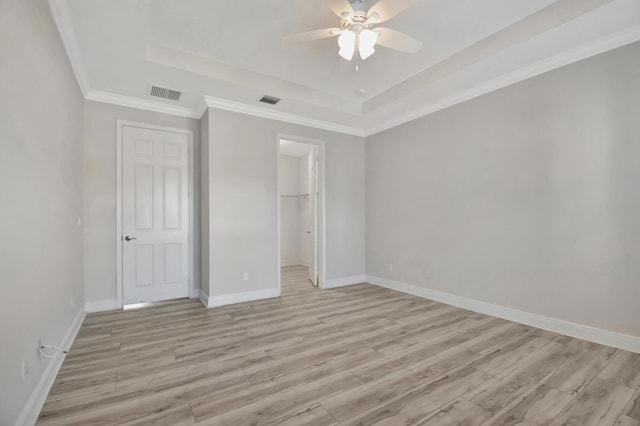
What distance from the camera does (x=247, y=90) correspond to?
12.1 feet

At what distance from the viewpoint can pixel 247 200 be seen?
4285 millimetres

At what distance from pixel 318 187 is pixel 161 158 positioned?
2.45 metres

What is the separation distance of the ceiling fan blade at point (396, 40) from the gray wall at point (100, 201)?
349 cm

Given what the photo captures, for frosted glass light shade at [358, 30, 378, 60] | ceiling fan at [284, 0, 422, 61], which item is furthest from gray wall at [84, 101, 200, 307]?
frosted glass light shade at [358, 30, 378, 60]

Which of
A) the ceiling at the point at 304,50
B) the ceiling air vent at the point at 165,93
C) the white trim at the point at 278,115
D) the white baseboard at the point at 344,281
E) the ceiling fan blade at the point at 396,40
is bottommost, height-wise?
the white baseboard at the point at 344,281

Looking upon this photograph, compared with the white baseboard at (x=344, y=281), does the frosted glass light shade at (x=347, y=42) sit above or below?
above

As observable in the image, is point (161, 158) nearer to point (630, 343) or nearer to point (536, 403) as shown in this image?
point (536, 403)

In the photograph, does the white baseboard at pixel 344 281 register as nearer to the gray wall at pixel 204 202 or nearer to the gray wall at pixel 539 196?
the gray wall at pixel 539 196

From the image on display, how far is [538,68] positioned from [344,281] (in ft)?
13.0

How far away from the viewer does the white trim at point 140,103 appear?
374 centimetres

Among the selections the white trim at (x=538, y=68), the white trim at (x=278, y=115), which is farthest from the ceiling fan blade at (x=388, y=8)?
the white trim at (x=278, y=115)

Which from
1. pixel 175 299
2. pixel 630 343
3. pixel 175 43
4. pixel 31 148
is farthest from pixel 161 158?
pixel 630 343

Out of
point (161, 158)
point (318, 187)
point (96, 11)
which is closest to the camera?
point (96, 11)

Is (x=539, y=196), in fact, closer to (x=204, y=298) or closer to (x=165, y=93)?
(x=204, y=298)
